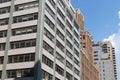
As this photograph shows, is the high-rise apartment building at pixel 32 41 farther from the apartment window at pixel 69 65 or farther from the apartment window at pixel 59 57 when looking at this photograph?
the apartment window at pixel 69 65

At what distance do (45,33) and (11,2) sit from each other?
13584mm

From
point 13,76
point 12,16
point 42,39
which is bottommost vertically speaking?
point 13,76

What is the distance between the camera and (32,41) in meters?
68.6

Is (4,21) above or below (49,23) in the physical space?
above

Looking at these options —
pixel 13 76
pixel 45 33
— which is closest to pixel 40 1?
pixel 45 33

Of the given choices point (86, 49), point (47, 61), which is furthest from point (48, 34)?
point (86, 49)

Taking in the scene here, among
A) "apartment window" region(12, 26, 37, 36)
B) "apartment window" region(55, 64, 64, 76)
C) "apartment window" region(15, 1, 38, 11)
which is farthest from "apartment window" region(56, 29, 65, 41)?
"apartment window" region(12, 26, 37, 36)

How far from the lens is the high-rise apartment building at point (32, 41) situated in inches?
2625

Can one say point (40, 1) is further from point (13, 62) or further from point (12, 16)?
point (13, 62)

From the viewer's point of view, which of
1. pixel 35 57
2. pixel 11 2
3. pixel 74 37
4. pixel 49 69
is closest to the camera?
→ pixel 35 57

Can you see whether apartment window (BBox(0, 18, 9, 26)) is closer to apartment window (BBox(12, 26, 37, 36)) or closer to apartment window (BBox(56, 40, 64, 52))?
apartment window (BBox(12, 26, 37, 36))

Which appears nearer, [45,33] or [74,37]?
[45,33]

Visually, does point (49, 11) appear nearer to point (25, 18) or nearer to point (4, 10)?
point (25, 18)

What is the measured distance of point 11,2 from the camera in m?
76.4
